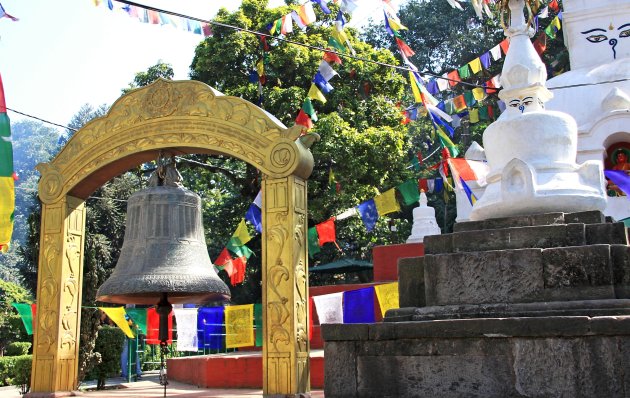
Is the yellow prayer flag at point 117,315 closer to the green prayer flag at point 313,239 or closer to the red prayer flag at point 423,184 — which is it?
the green prayer flag at point 313,239

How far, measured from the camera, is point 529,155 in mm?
5812

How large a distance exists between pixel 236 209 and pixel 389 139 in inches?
209

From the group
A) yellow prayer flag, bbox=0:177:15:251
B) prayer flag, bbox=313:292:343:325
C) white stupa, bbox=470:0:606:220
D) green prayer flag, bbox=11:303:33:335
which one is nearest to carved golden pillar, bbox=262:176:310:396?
prayer flag, bbox=313:292:343:325

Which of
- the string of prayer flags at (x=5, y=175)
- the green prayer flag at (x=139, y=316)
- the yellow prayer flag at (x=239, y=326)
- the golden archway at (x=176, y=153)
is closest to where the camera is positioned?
the string of prayer flags at (x=5, y=175)

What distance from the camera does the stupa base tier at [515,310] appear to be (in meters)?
4.43

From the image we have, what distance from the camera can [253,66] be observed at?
1880 centimetres

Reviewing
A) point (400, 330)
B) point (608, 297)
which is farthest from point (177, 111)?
point (608, 297)

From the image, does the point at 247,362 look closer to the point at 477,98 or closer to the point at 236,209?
the point at 477,98

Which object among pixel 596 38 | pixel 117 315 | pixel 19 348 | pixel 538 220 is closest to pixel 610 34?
pixel 596 38

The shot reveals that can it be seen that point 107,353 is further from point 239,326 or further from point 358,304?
point 358,304

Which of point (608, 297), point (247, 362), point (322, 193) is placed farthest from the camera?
point (322, 193)

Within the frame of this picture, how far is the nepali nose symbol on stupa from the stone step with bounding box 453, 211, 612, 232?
40.6ft

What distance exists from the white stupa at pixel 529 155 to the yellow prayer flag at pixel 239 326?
6.51m

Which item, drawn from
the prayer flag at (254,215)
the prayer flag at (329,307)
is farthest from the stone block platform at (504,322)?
the prayer flag at (254,215)
